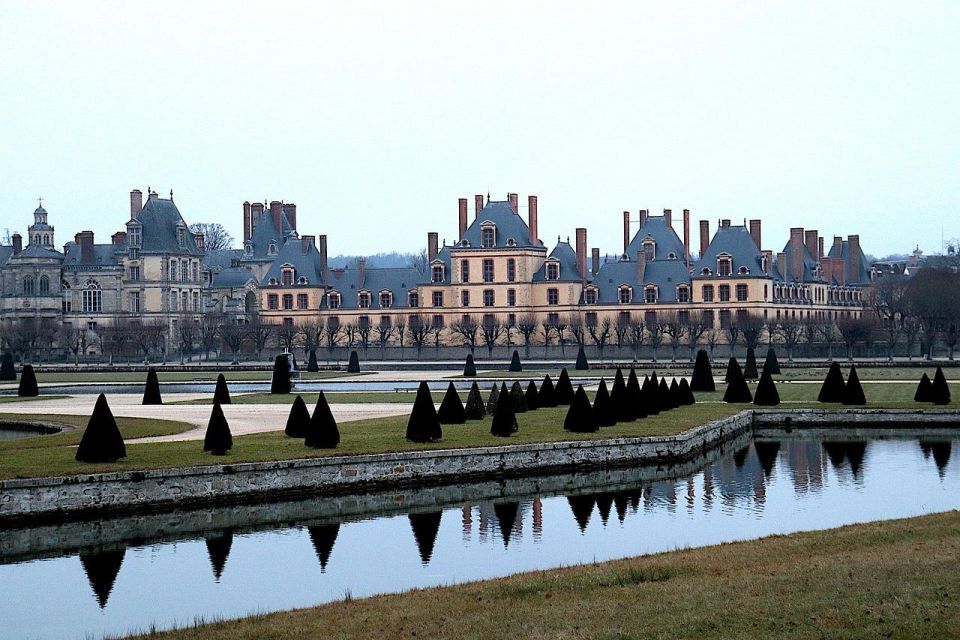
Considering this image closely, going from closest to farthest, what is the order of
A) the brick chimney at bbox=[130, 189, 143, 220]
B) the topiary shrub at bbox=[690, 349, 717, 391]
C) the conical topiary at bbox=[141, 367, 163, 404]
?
1. the conical topiary at bbox=[141, 367, 163, 404]
2. the topiary shrub at bbox=[690, 349, 717, 391]
3. the brick chimney at bbox=[130, 189, 143, 220]

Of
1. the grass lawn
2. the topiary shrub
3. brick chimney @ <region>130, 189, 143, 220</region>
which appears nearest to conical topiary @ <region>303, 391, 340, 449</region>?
the grass lawn

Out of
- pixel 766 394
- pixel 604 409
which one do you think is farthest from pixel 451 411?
pixel 766 394

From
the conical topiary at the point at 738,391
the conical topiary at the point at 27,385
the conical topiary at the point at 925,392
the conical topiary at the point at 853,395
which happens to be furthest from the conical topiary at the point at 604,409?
the conical topiary at the point at 27,385

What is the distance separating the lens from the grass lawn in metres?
10.6

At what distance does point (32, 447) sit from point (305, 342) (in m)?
50.4

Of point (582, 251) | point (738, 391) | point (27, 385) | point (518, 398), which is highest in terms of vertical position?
point (582, 251)

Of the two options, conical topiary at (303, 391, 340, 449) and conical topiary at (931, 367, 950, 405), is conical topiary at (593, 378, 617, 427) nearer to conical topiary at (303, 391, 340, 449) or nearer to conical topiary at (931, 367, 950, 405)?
conical topiary at (303, 391, 340, 449)

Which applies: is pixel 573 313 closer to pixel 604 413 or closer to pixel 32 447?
pixel 604 413

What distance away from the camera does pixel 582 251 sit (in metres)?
75.2

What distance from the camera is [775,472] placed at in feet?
76.6

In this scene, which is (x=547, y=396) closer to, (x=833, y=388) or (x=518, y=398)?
(x=518, y=398)

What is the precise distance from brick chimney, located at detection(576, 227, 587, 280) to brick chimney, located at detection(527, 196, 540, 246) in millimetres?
2710

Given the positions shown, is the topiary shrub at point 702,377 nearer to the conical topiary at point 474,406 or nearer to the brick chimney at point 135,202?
the conical topiary at point 474,406

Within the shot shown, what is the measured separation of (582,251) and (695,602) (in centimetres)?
6402
